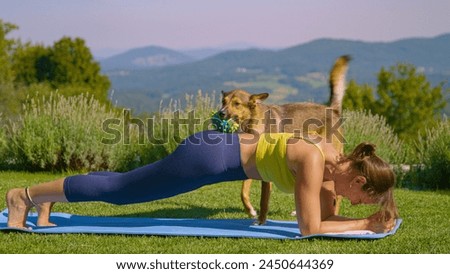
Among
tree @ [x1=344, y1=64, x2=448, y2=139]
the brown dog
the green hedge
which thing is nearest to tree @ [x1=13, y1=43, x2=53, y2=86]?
tree @ [x1=344, y1=64, x2=448, y2=139]

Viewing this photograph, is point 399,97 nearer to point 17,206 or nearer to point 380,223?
point 380,223

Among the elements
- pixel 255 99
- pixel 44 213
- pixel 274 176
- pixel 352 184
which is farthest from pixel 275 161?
pixel 255 99

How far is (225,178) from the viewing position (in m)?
4.90

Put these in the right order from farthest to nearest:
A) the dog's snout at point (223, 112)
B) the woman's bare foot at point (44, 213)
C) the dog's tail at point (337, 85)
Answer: the dog's tail at point (337, 85)
the dog's snout at point (223, 112)
the woman's bare foot at point (44, 213)

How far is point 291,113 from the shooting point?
25.9 ft

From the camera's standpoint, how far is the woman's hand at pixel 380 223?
484cm

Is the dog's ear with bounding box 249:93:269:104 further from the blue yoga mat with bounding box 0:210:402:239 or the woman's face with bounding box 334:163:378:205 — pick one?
the woman's face with bounding box 334:163:378:205

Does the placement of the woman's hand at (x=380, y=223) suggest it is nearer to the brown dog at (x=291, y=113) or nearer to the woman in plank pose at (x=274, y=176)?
the woman in plank pose at (x=274, y=176)

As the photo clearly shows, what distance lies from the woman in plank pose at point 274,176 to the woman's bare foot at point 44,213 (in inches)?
9.0

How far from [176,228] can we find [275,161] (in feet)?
3.76

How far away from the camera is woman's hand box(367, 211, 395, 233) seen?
4.84 meters

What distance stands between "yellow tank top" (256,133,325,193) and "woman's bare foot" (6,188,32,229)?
1.90 m

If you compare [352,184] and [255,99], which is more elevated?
[255,99]

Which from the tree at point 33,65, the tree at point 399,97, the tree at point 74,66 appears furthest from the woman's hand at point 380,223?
the tree at point 33,65
